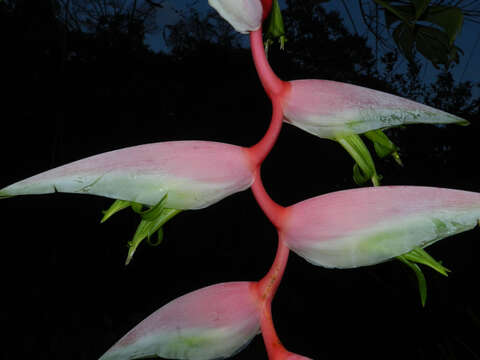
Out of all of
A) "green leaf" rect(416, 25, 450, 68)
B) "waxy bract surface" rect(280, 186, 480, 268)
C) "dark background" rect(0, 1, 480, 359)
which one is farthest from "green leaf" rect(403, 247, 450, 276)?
"dark background" rect(0, 1, 480, 359)

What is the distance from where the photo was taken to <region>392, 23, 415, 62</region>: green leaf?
1.55 ft

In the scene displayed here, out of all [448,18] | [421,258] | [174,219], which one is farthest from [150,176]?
[174,219]

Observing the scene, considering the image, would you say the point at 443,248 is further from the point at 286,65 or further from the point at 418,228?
the point at 418,228

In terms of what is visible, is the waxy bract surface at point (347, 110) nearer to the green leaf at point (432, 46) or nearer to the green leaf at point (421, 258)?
the green leaf at point (421, 258)

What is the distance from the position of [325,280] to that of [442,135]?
143cm

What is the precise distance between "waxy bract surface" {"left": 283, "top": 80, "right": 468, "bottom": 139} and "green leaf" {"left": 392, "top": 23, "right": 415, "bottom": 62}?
0.34 metres

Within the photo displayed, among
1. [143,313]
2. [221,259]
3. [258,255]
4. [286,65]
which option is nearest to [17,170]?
[143,313]

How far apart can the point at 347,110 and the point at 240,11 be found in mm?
58

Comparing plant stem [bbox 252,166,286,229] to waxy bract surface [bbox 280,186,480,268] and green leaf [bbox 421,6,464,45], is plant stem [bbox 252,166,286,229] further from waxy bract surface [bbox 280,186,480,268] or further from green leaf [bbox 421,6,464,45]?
green leaf [bbox 421,6,464,45]

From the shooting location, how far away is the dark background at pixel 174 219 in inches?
57.7

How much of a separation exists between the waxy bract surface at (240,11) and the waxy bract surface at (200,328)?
0.11 metres

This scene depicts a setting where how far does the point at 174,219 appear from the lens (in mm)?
1824

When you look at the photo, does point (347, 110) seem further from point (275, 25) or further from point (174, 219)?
point (174, 219)

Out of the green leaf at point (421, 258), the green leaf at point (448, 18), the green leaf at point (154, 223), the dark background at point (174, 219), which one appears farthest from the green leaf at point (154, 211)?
the dark background at point (174, 219)
